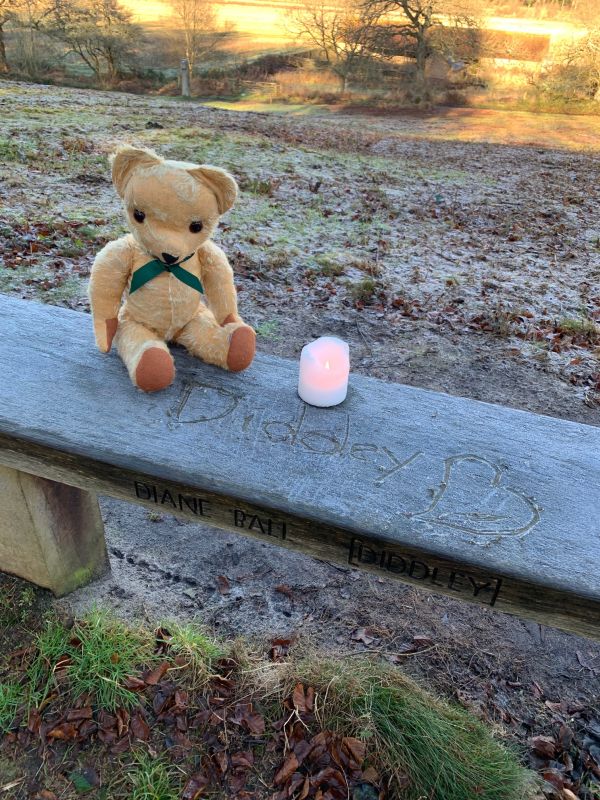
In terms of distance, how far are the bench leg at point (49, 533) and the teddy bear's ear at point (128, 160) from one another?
1139 mm

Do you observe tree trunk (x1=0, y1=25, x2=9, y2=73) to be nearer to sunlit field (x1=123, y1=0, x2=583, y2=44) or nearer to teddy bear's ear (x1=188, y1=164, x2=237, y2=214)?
sunlit field (x1=123, y1=0, x2=583, y2=44)

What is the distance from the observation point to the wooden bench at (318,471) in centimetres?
151

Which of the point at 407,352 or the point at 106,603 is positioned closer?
the point at 106,603

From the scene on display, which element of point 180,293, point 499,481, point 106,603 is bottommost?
point 106,603

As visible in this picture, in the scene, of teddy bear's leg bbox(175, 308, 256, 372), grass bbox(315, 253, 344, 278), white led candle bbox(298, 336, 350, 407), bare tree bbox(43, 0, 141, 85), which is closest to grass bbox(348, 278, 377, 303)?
grass bbox(315, 253, 344, 278)

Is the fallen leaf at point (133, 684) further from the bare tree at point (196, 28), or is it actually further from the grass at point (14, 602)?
the bare tree at point (196, 28)

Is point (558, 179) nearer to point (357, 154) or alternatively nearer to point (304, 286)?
point (357, 154)

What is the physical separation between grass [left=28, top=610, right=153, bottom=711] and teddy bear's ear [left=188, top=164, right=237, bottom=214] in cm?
171

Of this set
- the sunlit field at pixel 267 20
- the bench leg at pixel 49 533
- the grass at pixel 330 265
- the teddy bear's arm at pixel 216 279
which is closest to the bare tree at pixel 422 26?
the sunlit field at pixel 267 20

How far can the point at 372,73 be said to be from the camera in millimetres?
25359

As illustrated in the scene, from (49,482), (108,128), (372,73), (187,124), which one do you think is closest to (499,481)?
(49,482)

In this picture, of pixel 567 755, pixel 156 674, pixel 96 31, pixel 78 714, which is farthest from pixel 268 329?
pixel 96 31

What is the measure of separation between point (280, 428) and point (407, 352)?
280 cm

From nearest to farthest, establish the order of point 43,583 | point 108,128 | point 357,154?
point 43,583 < point 108,128 < point 357,154
